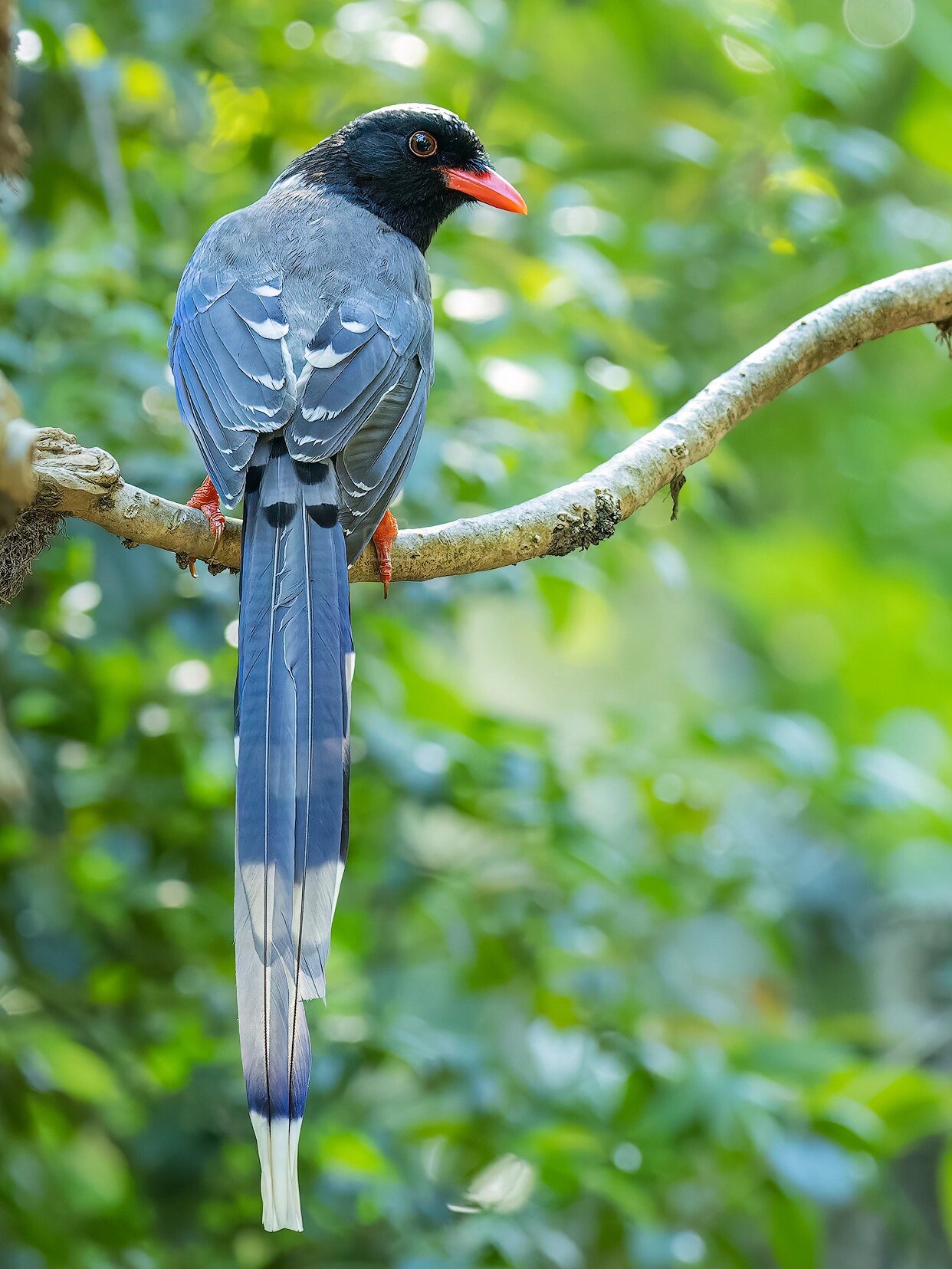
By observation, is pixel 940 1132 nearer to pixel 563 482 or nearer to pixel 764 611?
pixel 764 611

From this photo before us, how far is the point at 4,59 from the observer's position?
5.47ft

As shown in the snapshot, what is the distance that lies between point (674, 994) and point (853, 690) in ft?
10.6

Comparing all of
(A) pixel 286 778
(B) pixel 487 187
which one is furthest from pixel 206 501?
(B) pixel 487 187

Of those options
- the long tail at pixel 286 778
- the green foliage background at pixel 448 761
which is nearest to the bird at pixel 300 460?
the long tail at pixel 286 778

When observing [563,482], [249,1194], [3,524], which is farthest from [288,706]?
[249,1194]

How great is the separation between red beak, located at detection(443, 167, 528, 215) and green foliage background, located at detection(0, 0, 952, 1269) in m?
Answer: 0.15

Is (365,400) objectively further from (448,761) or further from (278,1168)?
(278,1168)

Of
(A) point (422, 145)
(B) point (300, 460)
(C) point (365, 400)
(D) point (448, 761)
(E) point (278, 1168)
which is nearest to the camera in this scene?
(E) point (278, 1168)

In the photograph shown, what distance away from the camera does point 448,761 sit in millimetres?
3359

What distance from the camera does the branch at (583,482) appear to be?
7.50ft

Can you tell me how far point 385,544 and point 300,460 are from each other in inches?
9.7

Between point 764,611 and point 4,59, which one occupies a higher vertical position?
point 4,59

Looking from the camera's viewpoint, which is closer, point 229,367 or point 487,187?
point 229,367

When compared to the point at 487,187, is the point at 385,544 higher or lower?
lower
